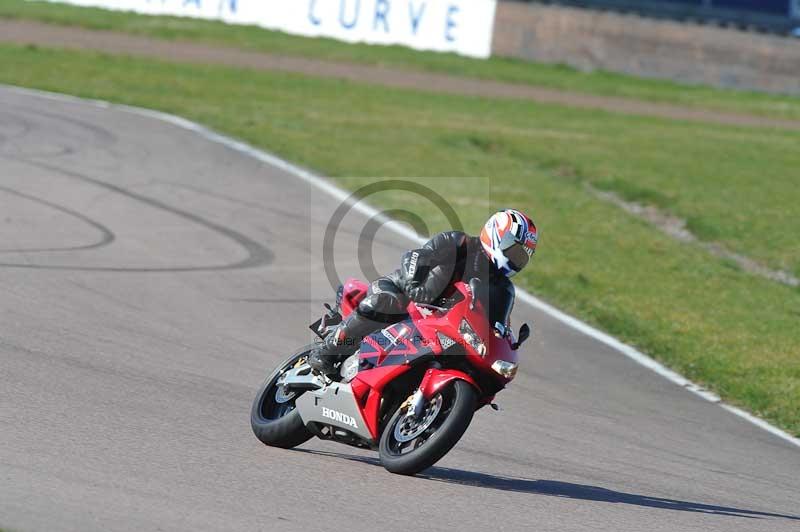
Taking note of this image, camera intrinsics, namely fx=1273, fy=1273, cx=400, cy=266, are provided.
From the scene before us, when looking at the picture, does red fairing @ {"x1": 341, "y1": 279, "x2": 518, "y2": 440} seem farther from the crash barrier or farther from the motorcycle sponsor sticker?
the crash barrier

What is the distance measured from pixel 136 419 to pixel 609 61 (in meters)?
31.0

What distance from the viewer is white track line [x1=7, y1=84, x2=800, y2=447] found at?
36.2 ft

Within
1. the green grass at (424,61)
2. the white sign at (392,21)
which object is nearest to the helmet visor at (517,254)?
the green grass at (424,61)

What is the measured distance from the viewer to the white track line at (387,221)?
11.0 metres

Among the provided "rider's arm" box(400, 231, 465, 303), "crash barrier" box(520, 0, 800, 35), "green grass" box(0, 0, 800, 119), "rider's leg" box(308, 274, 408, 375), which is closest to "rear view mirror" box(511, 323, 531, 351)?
"rider's arm" box(400, 231, 465, 303)

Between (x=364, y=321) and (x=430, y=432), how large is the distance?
0.88 m

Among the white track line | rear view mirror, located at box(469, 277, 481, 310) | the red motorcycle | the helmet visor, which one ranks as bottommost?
the white track line

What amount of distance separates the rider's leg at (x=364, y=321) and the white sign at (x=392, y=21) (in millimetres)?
28501

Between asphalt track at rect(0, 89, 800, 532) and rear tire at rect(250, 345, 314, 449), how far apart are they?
87 millimetres

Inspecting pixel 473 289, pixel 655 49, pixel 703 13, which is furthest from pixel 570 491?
pixel 703 13

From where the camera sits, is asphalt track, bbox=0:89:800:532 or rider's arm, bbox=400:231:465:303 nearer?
asphalt track, bbox=0:89:800:532

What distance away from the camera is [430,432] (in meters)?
6.84

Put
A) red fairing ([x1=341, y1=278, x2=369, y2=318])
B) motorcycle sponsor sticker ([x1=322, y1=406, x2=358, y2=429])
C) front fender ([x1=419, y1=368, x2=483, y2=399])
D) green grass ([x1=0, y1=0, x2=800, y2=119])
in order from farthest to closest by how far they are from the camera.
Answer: green grass ([x1=0, y1=0, x2=800, y2=119])
red fairing ([x1=341, y1=278, x2=369, y2=318])
motorcycle sponsor sticker ([x1=322, y1=406, x2=358, y2=429])
front fender ([x1=419, y1=368, x2=483, y2=399])

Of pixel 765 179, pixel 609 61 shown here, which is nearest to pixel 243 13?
pixel 609 61
